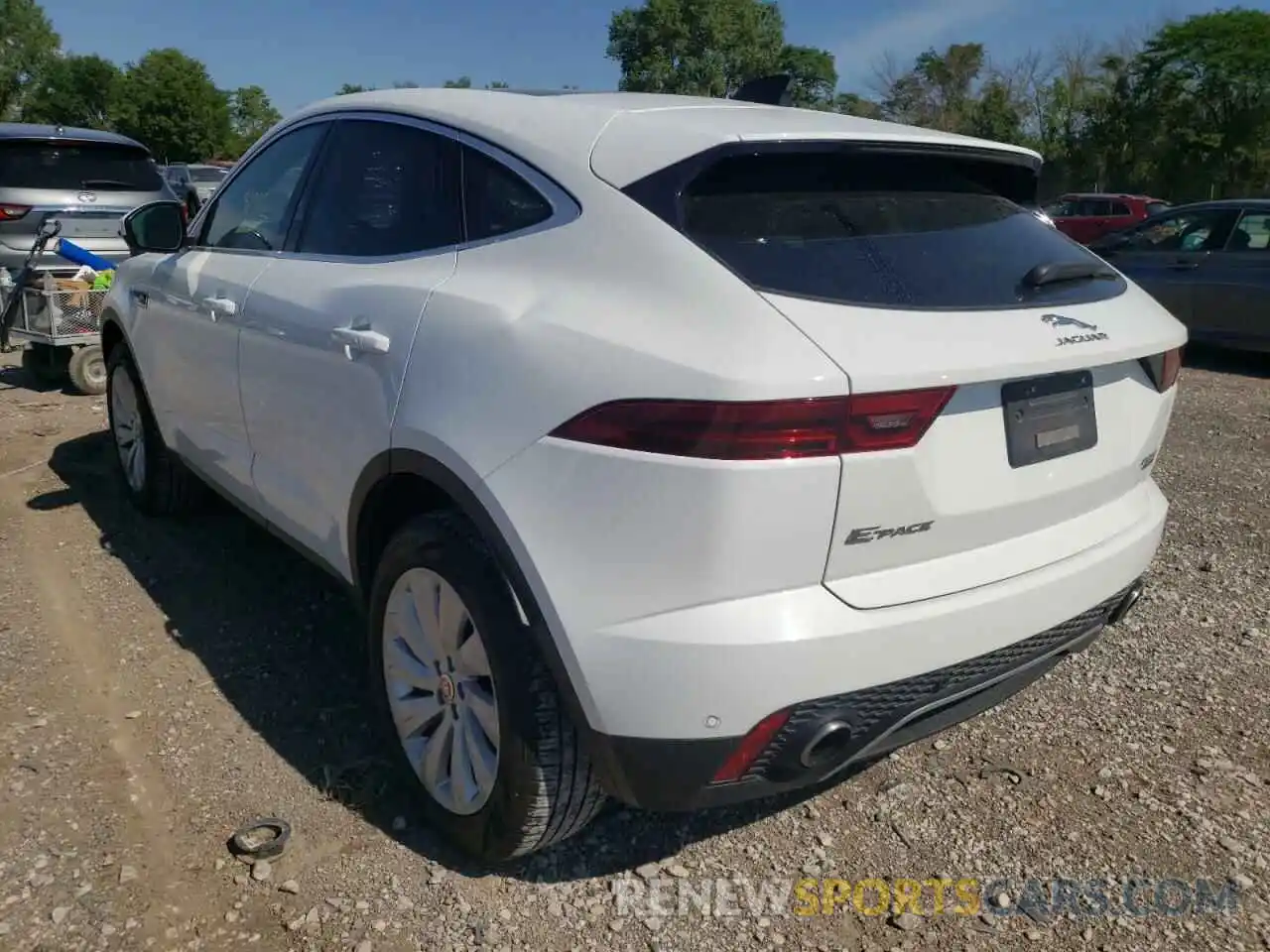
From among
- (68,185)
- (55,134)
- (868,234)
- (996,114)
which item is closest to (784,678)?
(868,234)

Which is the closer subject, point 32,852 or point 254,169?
point 32,852

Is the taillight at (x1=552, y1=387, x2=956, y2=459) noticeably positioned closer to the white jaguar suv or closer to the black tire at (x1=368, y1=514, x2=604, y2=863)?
the white jaguar suv

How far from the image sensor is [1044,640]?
2326 millimetres

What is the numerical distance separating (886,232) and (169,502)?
12.0ft

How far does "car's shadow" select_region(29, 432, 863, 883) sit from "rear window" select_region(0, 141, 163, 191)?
431 cm

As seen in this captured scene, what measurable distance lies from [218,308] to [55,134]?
255 inches

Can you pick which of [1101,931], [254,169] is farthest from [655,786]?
[254,169]

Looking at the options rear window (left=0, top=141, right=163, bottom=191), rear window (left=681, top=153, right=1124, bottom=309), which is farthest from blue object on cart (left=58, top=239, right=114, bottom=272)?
rear window (left=681, top=153, right=1124, bottom=309)

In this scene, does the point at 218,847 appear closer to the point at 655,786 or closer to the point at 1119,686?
the point at 655,786

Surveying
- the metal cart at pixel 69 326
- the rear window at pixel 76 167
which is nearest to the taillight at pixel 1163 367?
the metal cart at pixel 69 326

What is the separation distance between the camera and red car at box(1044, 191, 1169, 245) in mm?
20359

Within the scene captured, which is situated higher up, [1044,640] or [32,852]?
[1044,640]

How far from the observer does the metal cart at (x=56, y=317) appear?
705cm

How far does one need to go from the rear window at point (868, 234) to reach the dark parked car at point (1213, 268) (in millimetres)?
7802
